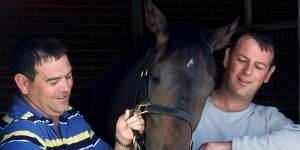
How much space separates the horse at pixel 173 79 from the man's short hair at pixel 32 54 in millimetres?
525

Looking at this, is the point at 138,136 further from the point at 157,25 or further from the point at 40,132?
the point at 157,25

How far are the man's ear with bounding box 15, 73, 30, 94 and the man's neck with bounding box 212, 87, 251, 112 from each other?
42.3 inches

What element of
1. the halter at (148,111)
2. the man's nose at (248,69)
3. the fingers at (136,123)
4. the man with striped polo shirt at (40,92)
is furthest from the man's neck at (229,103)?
the man with striped polo shirt at (40,92)

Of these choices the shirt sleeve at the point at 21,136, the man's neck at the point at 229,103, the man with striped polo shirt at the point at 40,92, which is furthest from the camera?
the man's neck at the point at 229,103

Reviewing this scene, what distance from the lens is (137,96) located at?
2.74 meters

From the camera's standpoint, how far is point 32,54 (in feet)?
7.11

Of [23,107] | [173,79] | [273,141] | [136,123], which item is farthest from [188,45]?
[23,107]

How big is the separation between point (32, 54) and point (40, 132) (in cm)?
31

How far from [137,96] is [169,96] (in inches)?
12.1

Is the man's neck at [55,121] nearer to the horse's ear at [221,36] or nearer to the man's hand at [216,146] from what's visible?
the man's hand at [216,146]

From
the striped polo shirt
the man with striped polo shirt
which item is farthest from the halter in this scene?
the man with striped polo shirt

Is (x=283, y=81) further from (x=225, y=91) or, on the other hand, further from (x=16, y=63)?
(x=16, y=63)

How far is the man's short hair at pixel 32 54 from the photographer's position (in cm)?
216

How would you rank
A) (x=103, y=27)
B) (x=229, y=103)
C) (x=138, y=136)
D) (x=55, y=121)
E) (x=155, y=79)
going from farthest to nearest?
1. (x=103, y=27)
2. (x=229, y=103)
3. (x=155, y=79)
4. (x=138, y=136)
5. (x=55, y=121)
